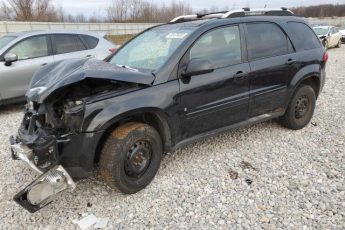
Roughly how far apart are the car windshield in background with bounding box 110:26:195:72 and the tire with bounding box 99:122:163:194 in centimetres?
73

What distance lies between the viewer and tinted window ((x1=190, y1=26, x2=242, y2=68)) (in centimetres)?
372

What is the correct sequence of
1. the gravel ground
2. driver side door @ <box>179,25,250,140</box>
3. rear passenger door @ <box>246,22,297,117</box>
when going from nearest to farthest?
the gravel ground, driver side door @ <box>179,25,250,140</box>, rear passenger door @ <box>246,22,297,117</box>

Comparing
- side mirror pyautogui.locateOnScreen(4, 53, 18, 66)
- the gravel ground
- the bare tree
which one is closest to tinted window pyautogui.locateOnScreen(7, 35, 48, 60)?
side mirror pyautogui.locateOnScreen(4, 53, 18, 66)

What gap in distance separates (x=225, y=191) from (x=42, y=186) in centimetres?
180

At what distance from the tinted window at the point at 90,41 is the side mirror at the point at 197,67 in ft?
14.2

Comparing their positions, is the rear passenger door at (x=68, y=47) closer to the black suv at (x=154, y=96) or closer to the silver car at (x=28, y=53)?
the silver car at (x=28, y=53)

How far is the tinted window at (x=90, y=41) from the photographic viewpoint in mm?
7189

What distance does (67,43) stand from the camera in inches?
270

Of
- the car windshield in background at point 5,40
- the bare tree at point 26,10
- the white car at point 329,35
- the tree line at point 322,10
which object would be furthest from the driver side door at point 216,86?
the tree line at point 322,10

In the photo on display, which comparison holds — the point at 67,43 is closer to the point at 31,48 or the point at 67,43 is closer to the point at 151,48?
the point at 31,48

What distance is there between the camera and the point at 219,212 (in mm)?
3082

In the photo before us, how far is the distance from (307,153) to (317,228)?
1.60 metres

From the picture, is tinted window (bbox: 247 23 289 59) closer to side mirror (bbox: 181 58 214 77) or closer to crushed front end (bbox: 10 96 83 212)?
side mirror (bbox: 181 58 214 77)

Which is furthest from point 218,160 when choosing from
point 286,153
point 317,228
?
point 317,228
